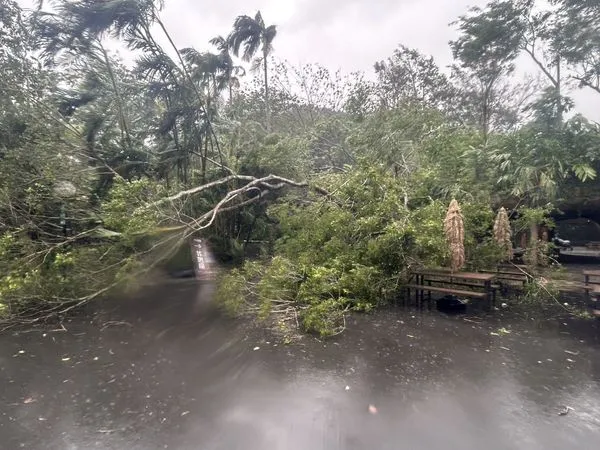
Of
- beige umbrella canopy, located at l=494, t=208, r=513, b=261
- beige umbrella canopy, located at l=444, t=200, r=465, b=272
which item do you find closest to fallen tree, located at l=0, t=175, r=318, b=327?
beige umbrella canopy, located at l=444, t=200, r=465, b=272

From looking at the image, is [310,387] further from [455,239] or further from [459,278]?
[459,278]

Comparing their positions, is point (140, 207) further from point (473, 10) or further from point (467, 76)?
point (467, 76)

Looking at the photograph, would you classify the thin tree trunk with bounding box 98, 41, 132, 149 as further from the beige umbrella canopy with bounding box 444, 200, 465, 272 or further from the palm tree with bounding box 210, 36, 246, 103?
the beige umbrella canopy with bounding box 444, 200, 465, 272

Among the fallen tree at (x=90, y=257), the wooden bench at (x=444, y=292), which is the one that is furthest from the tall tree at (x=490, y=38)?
the fallen tree at (x=90, y=257)

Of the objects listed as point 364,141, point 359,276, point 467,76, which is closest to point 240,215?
point 364,141

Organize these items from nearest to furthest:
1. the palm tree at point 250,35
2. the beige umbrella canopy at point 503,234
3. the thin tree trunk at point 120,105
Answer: the beige umbrella canopy at point 503,234 → the thin tree trunk at point 120,105 → the palm tree at point 250,35

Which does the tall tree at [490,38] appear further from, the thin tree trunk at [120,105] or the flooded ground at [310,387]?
the thin tree trunk at [120,105]

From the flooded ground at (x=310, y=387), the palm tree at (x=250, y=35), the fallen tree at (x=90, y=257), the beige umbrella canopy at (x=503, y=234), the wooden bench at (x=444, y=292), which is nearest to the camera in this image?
the flooded ground at (x=310, y=387)
